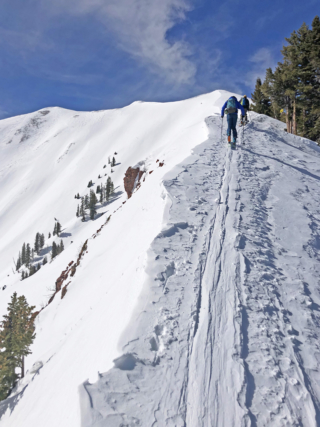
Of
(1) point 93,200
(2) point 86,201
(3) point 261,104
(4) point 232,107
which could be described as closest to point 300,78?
(3) point 261,104

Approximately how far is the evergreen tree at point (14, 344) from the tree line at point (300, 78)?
86.8 ft

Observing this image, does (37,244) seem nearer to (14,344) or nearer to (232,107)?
(14,344)

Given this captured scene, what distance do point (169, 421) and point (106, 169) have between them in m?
114

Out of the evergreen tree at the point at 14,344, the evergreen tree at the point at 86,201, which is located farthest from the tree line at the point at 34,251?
the evergreen tree at the point at 14,344

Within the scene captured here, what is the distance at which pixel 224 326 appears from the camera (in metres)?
4.61

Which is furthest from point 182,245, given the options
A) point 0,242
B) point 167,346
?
point 0,242

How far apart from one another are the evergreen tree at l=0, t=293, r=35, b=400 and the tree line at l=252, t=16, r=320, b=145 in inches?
1042

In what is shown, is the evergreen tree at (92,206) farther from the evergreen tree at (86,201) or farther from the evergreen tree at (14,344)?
the evergreen tree at (14,344)

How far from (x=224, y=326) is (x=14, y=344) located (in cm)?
1358

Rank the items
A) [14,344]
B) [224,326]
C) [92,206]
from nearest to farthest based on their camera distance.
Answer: [224,326]
[14,344]
[92,206]

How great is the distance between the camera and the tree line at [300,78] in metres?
22.9

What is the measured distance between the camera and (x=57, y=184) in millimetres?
119438

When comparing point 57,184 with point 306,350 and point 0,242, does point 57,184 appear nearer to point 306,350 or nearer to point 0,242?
point 0,242

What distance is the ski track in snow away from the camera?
3529mm
